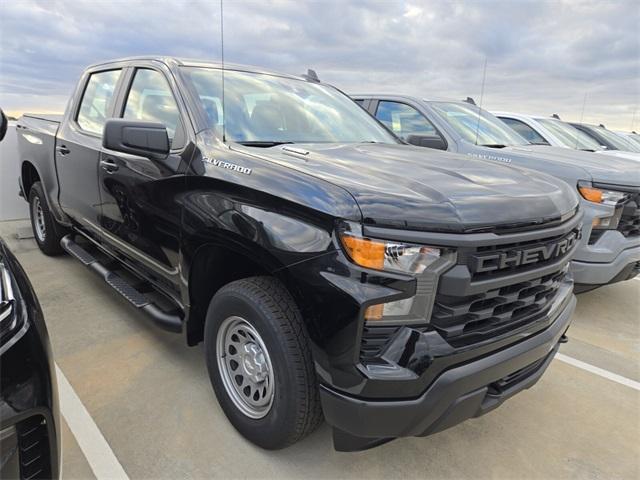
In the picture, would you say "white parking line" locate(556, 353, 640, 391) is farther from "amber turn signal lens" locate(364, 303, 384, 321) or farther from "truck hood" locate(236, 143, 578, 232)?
"amber turn signal lens" locate(364, 303, 384, 321)

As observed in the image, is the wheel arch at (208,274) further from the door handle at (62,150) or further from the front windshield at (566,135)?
the front windshield at (566,135)

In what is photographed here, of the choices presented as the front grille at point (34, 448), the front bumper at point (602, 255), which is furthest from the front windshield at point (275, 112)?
the front bumper at point (602, 255)

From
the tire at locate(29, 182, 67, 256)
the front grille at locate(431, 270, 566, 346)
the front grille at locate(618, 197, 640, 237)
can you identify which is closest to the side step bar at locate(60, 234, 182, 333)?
the tire at locate(29, 182, 67, 256)

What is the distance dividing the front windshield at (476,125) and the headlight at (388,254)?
3.80 metres

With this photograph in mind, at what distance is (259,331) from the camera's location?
2000 mm

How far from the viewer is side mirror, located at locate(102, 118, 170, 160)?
239 cm

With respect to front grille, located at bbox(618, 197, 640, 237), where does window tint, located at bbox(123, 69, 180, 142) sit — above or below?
above

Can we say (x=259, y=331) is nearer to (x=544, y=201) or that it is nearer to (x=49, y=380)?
(x=49, y=380)

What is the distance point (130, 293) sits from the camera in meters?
3.12

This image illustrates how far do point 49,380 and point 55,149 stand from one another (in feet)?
11.0

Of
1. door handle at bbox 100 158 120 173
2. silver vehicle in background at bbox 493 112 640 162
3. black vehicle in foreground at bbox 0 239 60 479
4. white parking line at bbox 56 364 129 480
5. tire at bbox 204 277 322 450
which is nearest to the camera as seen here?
black vehicle in foreground at bbox 0 239 60 479

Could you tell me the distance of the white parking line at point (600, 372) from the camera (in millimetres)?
3119

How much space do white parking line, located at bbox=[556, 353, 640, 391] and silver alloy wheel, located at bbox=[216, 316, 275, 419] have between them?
240cm

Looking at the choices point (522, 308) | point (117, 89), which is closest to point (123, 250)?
point (117, 89)
